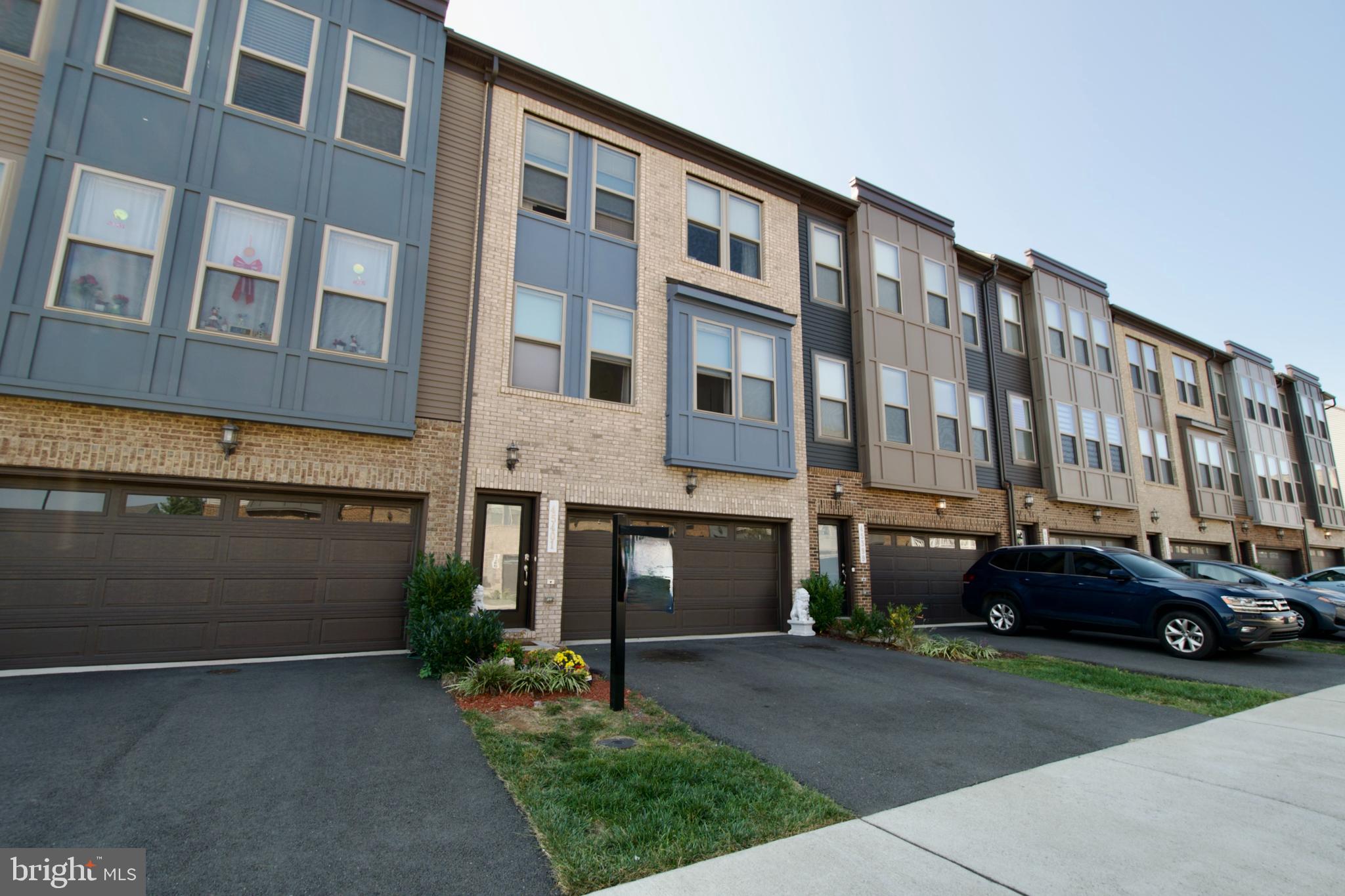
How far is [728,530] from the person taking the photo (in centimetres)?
1166

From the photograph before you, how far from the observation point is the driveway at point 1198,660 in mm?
8127

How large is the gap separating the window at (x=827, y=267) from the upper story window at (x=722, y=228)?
63.9 inches

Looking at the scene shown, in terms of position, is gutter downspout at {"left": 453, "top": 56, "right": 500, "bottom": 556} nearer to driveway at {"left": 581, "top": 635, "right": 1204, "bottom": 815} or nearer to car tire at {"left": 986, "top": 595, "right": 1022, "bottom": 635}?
driveway at {"left": 581, "top": 635, "right": 1204, "bottom": 815}

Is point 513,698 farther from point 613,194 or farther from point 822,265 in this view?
point 822,265

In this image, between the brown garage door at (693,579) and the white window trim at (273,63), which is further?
the brown garage door at (693,579)

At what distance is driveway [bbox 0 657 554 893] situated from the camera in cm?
311

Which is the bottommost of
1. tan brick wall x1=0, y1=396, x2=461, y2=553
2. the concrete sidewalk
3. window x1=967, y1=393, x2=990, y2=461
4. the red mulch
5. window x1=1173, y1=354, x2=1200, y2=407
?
the concrete sidewalk

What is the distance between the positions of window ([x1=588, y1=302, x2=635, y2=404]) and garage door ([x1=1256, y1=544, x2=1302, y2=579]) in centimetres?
2483

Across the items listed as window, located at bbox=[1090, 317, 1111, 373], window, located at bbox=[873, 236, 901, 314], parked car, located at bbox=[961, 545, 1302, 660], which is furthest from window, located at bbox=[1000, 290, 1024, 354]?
parked car, located at bbox=[961, 545, 1302, 660]

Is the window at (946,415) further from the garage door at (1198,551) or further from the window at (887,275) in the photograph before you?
the garage door at (1198,551)

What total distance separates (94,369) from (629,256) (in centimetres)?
754

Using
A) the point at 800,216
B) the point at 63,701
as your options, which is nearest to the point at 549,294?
the point at 800,216

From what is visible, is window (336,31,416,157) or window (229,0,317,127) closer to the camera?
window (229,0,317,127)

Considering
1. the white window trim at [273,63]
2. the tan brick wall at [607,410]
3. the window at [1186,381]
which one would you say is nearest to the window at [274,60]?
the white window trim at [273,63]
